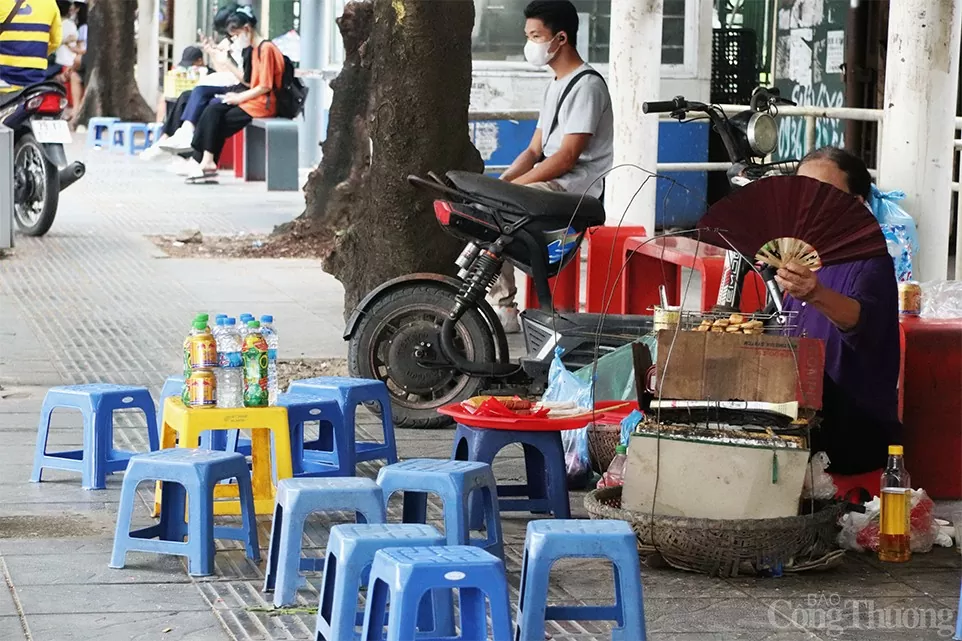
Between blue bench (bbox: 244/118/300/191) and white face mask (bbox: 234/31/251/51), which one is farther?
white face mask (bbox: 234/31/251/51)

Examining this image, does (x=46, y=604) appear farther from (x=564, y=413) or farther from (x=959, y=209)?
(x=959, y=209)

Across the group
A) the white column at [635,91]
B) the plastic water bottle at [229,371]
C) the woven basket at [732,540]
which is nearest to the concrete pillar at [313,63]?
the white column at [635,91]

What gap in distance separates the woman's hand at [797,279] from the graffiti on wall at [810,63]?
9033 millimetres

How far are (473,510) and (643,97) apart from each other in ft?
16.3

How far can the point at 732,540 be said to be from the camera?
5.20 metres

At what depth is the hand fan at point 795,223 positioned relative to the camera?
17.5 feet

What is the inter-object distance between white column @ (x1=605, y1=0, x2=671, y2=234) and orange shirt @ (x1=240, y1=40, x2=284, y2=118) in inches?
360

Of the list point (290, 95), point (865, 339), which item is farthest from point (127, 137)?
point (865, 339)

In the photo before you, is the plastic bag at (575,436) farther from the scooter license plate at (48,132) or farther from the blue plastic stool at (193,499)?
the scooter license plate at (48,132)

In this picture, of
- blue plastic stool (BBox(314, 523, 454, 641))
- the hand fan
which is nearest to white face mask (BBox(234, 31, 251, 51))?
the hand fan

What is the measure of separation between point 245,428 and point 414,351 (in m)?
1.97

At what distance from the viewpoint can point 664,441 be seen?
209 inches

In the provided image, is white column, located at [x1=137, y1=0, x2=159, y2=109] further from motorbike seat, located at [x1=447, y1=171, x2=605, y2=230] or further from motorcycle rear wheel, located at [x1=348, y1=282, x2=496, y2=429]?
motorbike seat, located at [x1=447, y1=171, x2=605, y2=230]

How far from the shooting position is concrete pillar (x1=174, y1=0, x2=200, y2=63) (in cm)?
2964
